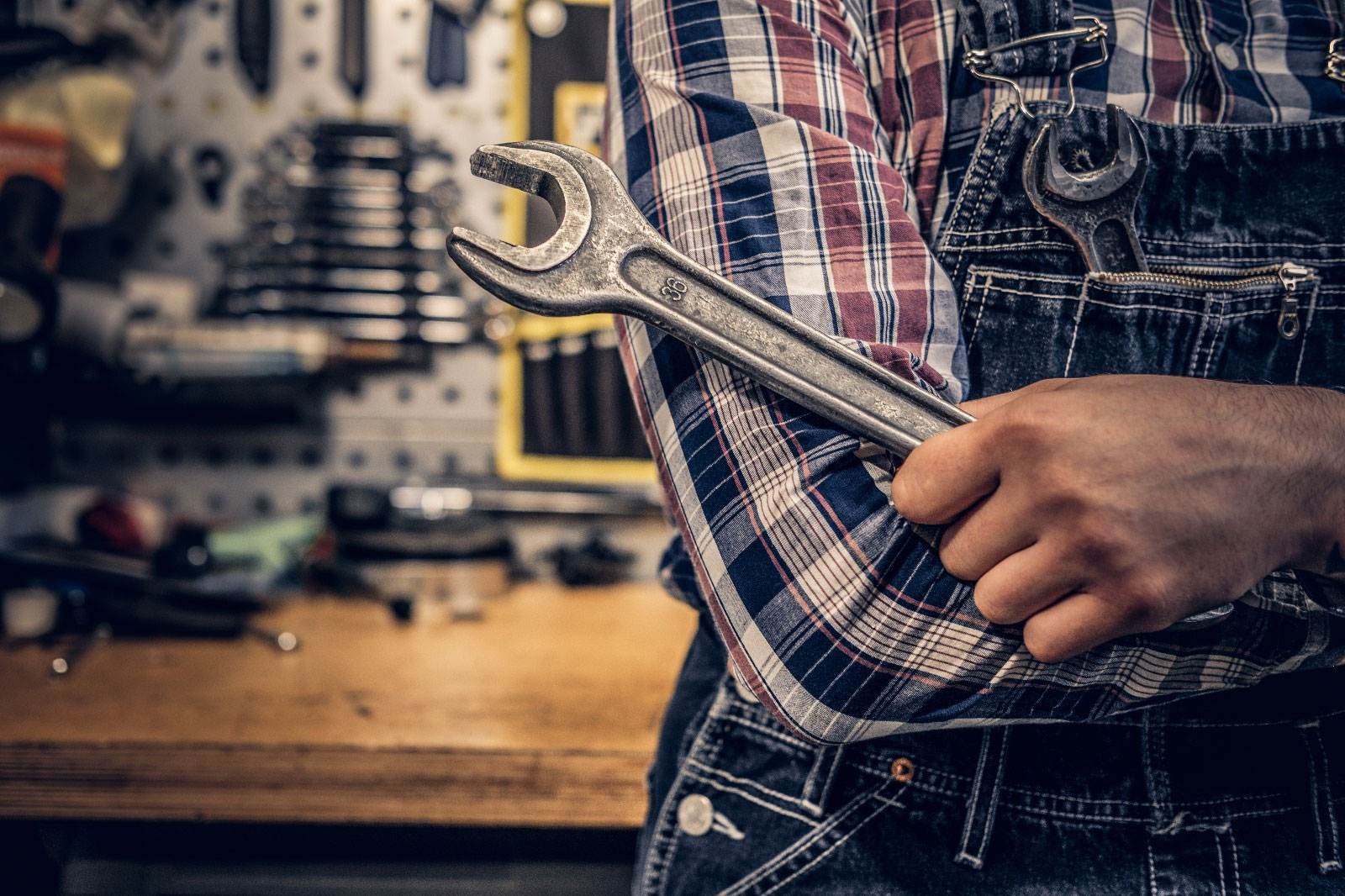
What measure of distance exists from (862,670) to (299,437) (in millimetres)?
1551

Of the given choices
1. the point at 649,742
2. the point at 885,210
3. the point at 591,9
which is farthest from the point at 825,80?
the point at 591,9

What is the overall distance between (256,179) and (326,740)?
1.23 meters

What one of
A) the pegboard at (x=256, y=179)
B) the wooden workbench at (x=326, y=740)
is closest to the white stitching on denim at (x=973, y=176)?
the wooden workbench at (x=326, y=740)

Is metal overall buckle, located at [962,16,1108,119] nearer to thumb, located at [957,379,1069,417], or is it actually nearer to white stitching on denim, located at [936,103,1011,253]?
white stitching on denim, located at [936,103,1011,253]

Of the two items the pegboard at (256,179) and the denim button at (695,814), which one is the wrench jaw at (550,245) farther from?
the pegboard at (256,179)

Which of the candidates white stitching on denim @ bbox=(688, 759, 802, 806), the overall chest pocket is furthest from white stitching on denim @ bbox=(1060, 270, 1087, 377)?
white stitching on denim @ bbox=(688, 759, 802, 806)

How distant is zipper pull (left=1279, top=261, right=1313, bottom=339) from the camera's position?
612 mm

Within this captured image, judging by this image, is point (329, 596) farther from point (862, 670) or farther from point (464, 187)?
point (862, 670)

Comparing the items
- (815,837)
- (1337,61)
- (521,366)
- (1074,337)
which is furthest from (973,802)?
(521,366)

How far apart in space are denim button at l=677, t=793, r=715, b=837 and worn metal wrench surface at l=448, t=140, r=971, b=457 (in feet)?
1.05

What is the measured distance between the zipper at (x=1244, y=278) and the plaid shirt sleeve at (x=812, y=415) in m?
0.13

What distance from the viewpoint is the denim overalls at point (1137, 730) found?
23.8 inches

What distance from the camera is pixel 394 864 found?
107 cm

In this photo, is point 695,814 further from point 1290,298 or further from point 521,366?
point 521,366
